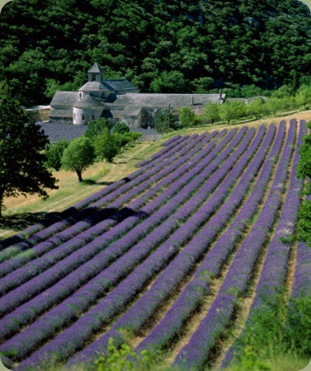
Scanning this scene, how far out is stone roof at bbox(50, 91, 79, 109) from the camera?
93.6 m

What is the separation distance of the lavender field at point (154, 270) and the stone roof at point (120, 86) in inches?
2644

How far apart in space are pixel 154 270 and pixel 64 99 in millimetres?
79716

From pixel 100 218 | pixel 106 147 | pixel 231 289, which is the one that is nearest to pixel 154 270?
pixel 231 289

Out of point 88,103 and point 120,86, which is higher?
point 120,86

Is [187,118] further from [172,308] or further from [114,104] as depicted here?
[172,308]

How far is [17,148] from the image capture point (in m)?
27.0

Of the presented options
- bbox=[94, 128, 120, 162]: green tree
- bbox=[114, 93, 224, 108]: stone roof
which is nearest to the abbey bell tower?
bbox=[114, 93, 224, 108]: stone roof

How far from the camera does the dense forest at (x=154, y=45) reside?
112 metres

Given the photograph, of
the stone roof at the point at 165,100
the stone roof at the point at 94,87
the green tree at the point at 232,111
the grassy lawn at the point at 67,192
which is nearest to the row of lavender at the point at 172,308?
the grassy lawn at the point at 67,192

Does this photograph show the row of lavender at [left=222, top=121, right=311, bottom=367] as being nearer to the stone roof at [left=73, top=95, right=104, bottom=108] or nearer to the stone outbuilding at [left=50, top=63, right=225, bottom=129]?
the stone outbuilding at [left=50, top=63, right=225, bottom=129]

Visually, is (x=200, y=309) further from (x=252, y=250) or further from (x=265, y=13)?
(x=265, y=13)

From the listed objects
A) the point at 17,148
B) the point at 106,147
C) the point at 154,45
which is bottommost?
the point at 106,147

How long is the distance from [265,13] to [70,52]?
253 ft

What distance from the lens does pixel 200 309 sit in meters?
16.3
